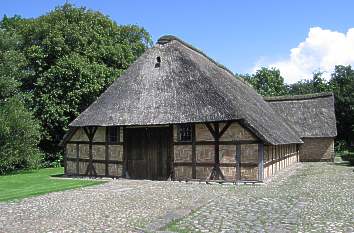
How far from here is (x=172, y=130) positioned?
1989cm

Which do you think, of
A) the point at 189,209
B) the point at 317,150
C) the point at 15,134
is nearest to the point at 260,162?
the point at 189,209

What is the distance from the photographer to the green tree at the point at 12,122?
24906mm

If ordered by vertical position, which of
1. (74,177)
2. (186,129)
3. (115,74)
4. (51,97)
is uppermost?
(115,74)

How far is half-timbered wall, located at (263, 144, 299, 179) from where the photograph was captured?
2043 centimetres

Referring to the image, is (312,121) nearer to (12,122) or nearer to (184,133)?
(184,133)

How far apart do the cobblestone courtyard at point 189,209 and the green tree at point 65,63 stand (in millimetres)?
15991

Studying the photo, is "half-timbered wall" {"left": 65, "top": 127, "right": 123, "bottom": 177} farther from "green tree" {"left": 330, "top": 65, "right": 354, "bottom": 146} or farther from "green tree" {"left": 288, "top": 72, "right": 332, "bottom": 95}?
"green tree" {"left": 288, "top": 72, "right": 332, "bottom": 95}

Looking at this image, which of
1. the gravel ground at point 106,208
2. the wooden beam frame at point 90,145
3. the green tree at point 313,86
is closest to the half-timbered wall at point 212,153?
the gravel ground at point 106,208

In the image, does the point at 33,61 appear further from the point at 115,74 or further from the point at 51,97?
the point at 115,74

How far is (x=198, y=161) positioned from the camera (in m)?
19.3

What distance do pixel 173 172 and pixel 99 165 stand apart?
448cm

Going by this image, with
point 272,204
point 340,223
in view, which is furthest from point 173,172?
point 340,223

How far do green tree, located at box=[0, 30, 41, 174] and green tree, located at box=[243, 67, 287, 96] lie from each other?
1829 inches

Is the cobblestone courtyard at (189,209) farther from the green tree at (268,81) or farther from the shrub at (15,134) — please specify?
the green tree at (268,81)
